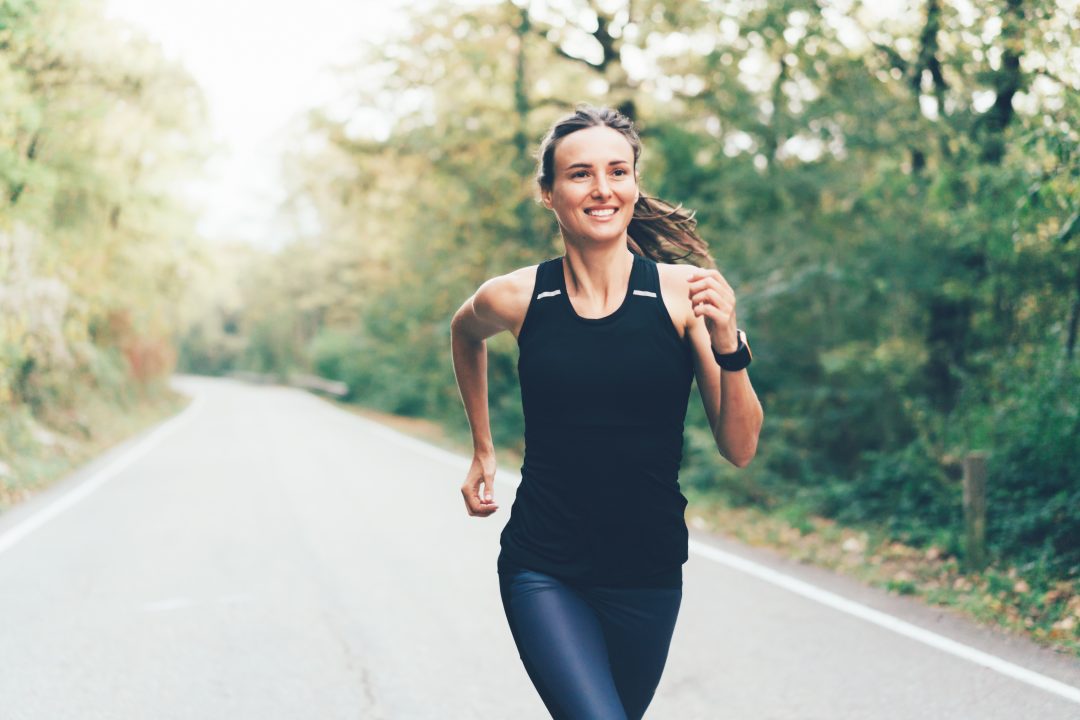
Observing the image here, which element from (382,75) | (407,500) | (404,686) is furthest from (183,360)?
(404,686)

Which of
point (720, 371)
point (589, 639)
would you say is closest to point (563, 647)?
point (589, 639)

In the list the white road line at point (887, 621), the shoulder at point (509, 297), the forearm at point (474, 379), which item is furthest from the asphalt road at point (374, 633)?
the shoulder at point (509, 297)

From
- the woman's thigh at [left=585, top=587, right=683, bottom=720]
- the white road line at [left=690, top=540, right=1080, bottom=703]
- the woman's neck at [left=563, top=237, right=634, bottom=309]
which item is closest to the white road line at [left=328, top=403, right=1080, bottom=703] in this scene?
the white road line at [left=690, top=540, right=1080, bottom=703]

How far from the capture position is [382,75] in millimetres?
18094

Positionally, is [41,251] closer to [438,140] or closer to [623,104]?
[438,140]

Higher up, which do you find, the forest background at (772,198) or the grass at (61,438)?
the forest background at (772,198)

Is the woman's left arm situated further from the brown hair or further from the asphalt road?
the asphalt road

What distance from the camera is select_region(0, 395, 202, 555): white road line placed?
9129 millimetres

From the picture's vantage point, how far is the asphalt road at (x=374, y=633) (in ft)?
15.2

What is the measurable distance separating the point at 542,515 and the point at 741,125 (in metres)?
9.76

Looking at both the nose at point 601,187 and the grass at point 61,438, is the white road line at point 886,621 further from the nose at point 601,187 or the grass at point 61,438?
the grass at point 61,438

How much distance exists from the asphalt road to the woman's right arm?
2063mm

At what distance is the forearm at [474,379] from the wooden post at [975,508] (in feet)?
17.6

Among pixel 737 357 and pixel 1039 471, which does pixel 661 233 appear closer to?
pixel 737 357
